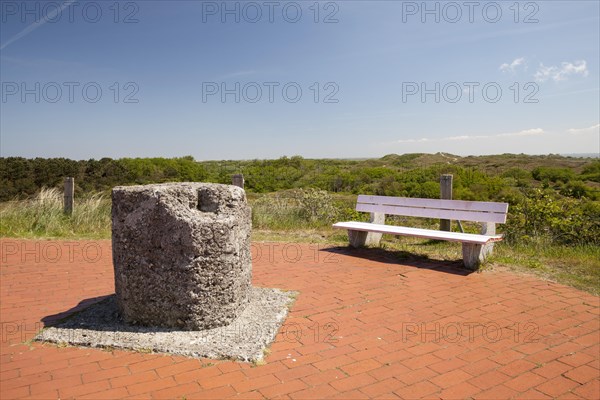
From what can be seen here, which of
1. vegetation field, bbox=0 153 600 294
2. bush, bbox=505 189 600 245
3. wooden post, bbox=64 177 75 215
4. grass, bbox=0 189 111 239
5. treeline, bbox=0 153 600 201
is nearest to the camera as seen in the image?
vegetation field, bbox=0 153 600 294

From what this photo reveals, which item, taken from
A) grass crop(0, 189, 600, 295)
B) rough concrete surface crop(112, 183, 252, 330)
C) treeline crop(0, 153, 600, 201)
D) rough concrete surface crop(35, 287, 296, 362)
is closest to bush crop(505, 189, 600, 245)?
grass crop(0, 189, 600, 295)

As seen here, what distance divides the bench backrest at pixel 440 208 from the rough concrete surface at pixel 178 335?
3.48m

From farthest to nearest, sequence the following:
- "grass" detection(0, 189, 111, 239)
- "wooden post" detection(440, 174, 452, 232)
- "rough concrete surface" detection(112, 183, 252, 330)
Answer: "grass" detection(0, 189, 111, 239) < "wooden post" detection(440, 174, 452, 232) < "rough concrete surface" detection(112, 183, 252, 330)

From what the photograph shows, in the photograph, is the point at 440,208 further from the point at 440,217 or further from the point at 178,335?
the point at 178,335

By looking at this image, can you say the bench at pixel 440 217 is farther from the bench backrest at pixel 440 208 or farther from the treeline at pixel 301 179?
the treeline at pixel 301 179

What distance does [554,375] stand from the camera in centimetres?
280

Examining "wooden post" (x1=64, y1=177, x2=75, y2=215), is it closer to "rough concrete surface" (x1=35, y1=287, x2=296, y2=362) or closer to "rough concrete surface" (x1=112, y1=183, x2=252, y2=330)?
"rough concrete surface" (x1=35, y1=287, x2=296, y2=362)

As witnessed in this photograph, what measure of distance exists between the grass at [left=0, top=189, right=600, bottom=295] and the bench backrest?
1.83 ft

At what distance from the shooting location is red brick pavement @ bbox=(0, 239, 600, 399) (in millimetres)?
2629

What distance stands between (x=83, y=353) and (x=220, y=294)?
42.6 inches

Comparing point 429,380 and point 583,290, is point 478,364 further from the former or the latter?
point 583,290

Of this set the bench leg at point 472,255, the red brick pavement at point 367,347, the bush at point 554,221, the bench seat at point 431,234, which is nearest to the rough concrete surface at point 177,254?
the red brick pavement at point 367,347

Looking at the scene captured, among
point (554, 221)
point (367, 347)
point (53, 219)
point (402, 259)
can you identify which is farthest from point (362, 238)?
point (53, 219)

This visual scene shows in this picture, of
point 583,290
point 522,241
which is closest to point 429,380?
point 583,290
